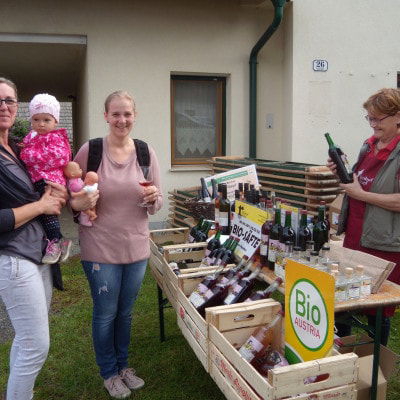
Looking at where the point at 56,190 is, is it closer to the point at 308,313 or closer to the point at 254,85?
the point at 308,313

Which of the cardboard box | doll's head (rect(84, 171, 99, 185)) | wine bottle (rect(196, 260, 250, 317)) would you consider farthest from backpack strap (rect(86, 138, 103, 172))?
the cardboard box

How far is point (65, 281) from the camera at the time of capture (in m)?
5.36

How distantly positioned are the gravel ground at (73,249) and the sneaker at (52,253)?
221cm

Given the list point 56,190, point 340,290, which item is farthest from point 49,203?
point 340,290

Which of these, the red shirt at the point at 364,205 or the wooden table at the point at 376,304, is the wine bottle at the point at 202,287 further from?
the red shirt at the point at 364,205

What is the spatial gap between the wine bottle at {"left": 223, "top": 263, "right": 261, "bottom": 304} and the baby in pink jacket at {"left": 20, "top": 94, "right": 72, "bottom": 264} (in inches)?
38.1

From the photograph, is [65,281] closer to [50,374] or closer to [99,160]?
[50,374]

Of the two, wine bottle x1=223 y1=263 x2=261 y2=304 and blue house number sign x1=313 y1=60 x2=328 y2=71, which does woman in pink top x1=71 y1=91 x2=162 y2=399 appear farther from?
blue house number sign x1=313 y1=60 x2=328 y2=71

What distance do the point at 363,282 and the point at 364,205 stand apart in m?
0.80

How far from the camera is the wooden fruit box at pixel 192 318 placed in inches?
92.7

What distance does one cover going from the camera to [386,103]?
273cm

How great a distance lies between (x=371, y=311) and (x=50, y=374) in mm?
2397

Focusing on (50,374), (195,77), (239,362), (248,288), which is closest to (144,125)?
(195,77)

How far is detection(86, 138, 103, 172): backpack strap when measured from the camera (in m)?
2.62
